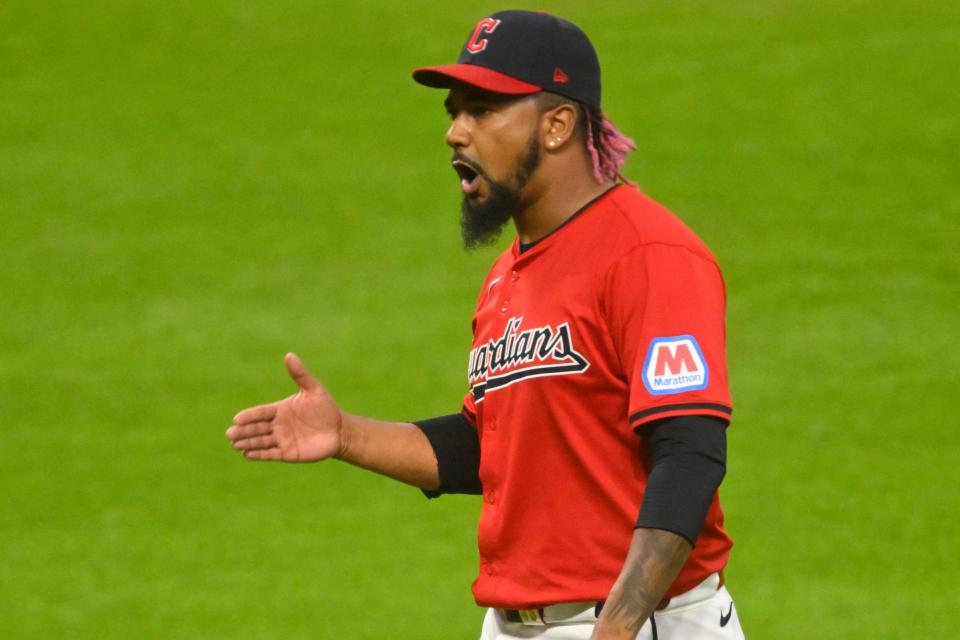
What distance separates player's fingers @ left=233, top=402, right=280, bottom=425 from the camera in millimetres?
4453

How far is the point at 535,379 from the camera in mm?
4043

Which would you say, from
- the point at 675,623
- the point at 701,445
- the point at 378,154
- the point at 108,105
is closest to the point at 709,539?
Answer: the point at 675,623

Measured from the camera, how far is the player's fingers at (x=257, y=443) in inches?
176

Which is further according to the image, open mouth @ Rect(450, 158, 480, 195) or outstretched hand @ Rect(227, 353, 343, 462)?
outstretched hand @ Rect(227, 353, 343, 462)

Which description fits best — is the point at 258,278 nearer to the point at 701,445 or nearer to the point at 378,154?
the point at 378,154

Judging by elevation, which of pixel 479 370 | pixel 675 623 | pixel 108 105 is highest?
pixel 108 105

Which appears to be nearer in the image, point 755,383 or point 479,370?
point 479,370

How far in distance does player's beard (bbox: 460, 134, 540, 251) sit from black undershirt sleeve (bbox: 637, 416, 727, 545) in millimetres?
753

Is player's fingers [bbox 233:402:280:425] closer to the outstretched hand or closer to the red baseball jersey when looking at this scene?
the outstretched hand

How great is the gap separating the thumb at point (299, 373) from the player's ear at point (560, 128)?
0.82 meters

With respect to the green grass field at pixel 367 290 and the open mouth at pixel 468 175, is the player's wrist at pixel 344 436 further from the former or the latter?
the green grass field at pixel 367 290

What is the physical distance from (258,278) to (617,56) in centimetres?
656

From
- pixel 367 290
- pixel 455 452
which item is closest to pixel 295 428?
pixel 455 452

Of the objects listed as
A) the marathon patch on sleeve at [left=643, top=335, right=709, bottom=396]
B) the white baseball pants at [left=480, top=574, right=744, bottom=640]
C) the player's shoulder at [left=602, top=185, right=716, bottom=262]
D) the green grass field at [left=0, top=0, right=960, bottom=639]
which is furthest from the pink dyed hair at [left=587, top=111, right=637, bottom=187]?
the green grass field at [left=0, top=0, right=960, bottom=639]
